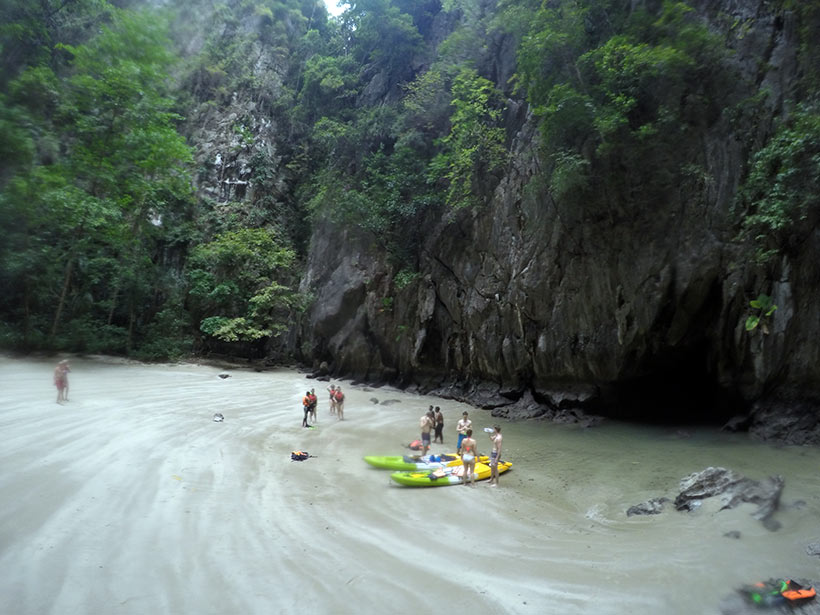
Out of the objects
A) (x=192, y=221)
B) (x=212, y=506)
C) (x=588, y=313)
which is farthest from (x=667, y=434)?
(x=192, y=221)

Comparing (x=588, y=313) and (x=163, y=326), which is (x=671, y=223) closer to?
(x=588, y=313)

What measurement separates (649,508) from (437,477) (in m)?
3.31

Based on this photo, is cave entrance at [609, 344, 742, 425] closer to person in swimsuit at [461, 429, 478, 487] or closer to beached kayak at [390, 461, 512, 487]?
beached kayak at [390, 461, 512, 487]

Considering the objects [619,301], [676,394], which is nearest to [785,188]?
[619,301]

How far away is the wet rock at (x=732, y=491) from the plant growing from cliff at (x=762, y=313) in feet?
14.5

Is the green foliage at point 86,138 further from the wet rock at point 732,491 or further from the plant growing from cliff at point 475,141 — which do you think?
the plant growing from cliff at point 475,141

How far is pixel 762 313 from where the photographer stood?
33.4 ft

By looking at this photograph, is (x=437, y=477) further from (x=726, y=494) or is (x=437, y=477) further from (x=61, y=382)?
(x=61, y=382)

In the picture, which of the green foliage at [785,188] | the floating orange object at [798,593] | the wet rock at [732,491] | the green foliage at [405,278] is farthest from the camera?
the green foliage at [405,278]

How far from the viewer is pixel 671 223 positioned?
11.8m

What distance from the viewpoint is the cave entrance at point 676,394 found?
1245 cm

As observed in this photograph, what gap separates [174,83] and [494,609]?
228 inches

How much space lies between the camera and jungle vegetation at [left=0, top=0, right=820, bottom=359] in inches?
130

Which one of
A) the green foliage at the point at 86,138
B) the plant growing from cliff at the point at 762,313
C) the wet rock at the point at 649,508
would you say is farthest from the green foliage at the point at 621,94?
the green foliage at the point at 86,138
